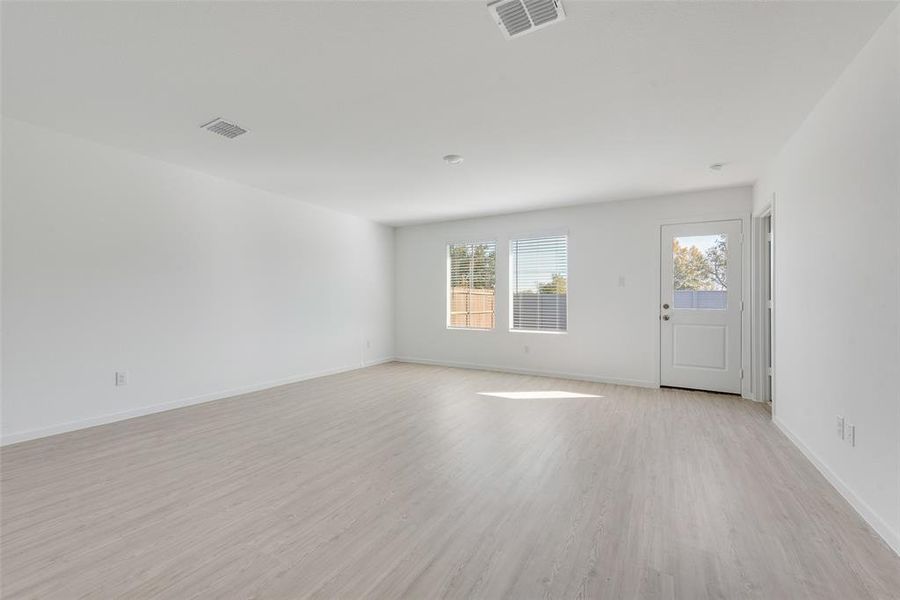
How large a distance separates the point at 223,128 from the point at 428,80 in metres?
1.86

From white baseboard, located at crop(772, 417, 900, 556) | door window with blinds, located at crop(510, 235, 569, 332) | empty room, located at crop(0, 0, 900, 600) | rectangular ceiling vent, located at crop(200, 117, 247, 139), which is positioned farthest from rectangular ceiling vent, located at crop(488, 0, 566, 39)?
door window with blinds, located at crop(510, 235, 569, 332)

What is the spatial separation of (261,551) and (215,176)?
413 centimetres

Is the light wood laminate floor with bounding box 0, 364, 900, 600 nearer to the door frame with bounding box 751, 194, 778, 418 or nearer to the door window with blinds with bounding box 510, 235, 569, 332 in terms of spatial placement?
the door frame with bounding box 751, 194, 778, 418

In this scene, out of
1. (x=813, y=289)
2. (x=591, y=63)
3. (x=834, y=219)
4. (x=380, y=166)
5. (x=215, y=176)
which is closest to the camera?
(x=591, y=63)

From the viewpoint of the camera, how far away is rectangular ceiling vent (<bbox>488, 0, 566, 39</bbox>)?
188 cm

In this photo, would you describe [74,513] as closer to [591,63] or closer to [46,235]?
[46,235]

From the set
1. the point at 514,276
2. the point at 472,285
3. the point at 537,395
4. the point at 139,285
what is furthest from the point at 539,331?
the point at 139,285

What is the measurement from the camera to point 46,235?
Answer: 3.35 m

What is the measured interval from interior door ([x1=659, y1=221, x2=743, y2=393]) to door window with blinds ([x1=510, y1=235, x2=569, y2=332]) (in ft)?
4.40

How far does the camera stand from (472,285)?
6875 mm

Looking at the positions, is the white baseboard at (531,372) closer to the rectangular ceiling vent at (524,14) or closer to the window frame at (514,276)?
the window frame at (514,276)

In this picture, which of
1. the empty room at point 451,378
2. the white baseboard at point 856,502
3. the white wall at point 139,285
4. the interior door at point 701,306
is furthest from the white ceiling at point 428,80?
the white baseboard at point 856,502

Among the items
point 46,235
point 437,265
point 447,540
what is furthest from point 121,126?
point 437,265

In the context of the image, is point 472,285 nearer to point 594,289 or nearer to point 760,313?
point 594,289
